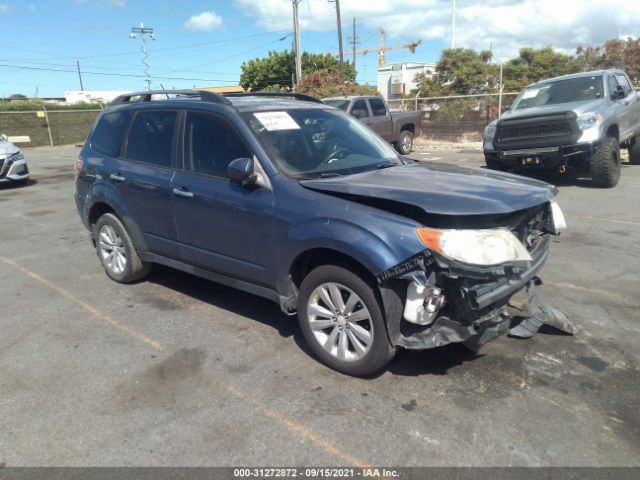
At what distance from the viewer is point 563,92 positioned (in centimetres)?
984

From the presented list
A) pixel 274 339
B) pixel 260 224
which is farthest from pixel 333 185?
pixel 274 339

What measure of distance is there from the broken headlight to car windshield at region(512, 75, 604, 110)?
7988 millimetres

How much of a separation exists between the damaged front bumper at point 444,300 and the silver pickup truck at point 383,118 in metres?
10.6

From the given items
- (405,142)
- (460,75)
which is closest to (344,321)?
(405,142)

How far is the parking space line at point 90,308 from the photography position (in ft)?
13.1

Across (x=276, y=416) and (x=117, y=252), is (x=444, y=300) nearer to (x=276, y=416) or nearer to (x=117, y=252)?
(x=276, y=416)

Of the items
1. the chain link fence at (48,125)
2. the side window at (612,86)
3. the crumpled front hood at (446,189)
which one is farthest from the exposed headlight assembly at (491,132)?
the chain link fence at (48,125)

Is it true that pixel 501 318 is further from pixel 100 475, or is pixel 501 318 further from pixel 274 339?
pixel 100 475

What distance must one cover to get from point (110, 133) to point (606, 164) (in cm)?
795

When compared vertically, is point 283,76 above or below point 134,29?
below

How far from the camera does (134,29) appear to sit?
42.6 metres

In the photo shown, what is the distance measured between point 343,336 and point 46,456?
5.96 feet

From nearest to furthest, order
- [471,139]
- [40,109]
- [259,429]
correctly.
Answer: [259,429]
[471,139]
[40,109]

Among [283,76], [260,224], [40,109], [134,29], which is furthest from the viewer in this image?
[283,76]
